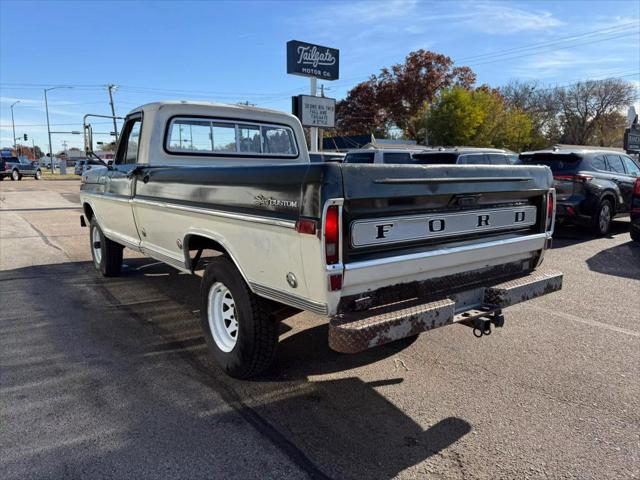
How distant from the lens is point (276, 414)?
10.6ft

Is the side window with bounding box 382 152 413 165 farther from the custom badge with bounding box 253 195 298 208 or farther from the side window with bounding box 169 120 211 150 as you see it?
the custom badge with bounding box 253 195 298 208

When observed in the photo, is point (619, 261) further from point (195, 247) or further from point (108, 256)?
point (108, 256)

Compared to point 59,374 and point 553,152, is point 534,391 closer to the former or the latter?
point 59,374

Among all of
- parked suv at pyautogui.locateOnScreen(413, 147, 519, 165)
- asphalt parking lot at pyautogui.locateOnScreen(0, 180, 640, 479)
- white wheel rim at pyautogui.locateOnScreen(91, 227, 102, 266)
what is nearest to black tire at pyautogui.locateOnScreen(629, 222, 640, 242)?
parked suv at pyautogui.locateOnScreen(413, 147, 519, 165)

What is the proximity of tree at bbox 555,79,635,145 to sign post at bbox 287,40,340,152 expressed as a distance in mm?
46650

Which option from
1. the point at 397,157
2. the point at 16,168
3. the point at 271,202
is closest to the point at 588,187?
the point at 397,157

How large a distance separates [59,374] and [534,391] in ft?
11.8

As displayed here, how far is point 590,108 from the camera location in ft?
195

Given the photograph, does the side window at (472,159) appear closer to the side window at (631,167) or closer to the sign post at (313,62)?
the side window at (631,167)

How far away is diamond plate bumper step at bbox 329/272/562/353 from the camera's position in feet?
8.95

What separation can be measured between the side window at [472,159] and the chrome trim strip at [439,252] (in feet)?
23.8

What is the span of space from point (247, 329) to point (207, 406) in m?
0.57

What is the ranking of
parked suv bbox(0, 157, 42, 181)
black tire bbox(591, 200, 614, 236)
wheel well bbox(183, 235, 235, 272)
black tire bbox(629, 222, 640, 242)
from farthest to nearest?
1. parked suv bbox(0, 157, 42, 181)
2. black tire bbox(591, 200, 614, 236)
3. black tire bbox(629, 222, 640, 242)
4. wheel well bbox(183, 235, 235, 272)

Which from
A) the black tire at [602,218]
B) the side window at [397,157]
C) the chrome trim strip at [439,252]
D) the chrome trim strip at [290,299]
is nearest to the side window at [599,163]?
the black tire at [602,218]
